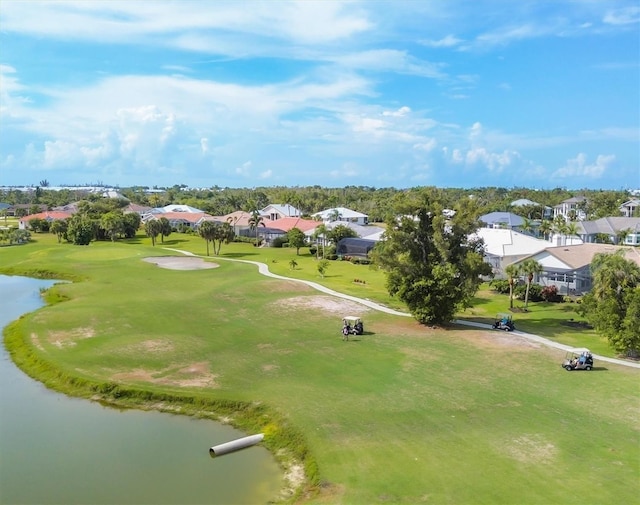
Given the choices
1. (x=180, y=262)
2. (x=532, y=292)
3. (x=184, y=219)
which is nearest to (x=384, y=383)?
(x=532, y=292)

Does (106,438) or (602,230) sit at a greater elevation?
(602,230)

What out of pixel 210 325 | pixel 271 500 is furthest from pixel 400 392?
pixel 210 325

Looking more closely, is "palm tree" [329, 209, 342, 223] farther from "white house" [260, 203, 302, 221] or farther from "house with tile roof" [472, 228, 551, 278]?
"house with tile roof" [472, 228, 551, 278]

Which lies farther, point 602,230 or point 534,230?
point 534,230

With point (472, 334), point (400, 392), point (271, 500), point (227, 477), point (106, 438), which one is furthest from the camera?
point (472, 334)

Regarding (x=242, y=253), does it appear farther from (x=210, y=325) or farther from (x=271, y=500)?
(x=271, y=500)

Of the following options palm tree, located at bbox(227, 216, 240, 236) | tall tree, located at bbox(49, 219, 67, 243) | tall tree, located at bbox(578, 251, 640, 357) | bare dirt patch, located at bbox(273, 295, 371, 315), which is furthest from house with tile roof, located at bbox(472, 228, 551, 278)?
tall tree, located at bbox(49, 219, 67, 243)
